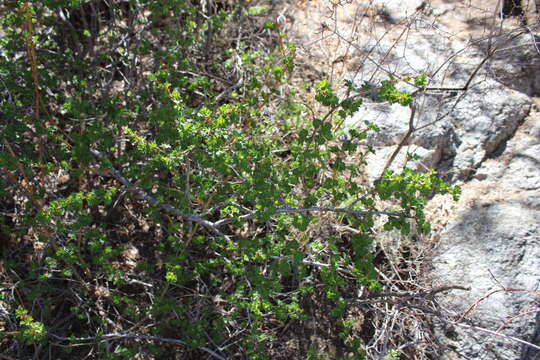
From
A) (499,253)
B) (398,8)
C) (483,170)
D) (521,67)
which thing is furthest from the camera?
(398,8)

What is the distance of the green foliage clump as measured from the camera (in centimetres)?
265

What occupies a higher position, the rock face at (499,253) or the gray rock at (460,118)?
the gray rock at (460,118)

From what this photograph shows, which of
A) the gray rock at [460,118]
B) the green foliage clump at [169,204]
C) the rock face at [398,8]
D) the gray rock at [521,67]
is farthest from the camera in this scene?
the rock face at [398,8]

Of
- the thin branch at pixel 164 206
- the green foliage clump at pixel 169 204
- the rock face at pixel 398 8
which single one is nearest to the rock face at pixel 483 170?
the rock face at pixel 398 8

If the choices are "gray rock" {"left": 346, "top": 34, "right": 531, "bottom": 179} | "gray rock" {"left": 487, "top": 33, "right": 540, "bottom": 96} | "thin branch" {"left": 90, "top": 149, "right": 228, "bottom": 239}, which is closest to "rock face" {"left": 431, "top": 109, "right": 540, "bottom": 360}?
"gray rock" {"left": 346, "top": 34, "right": 531, "bottom": 179}

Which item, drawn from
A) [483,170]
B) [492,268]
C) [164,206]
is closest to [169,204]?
[164,206]

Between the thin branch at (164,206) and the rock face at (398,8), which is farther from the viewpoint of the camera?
the rock face at (398,8)

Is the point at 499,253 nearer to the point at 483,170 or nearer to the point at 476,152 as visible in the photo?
the point at 483,170

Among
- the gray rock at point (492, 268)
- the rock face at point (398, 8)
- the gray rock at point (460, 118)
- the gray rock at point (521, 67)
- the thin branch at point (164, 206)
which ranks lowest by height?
the thin branch at point (164, 206)

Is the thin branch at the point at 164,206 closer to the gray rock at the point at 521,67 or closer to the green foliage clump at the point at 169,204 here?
the green foliage clump at the point at 169,204

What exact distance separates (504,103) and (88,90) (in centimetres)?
297

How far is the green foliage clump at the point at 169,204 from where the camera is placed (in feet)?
8.71

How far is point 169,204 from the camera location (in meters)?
3.08

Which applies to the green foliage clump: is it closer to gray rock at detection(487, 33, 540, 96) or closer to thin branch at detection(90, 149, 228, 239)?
thin branch at detection(90, 149, 228, 239)
